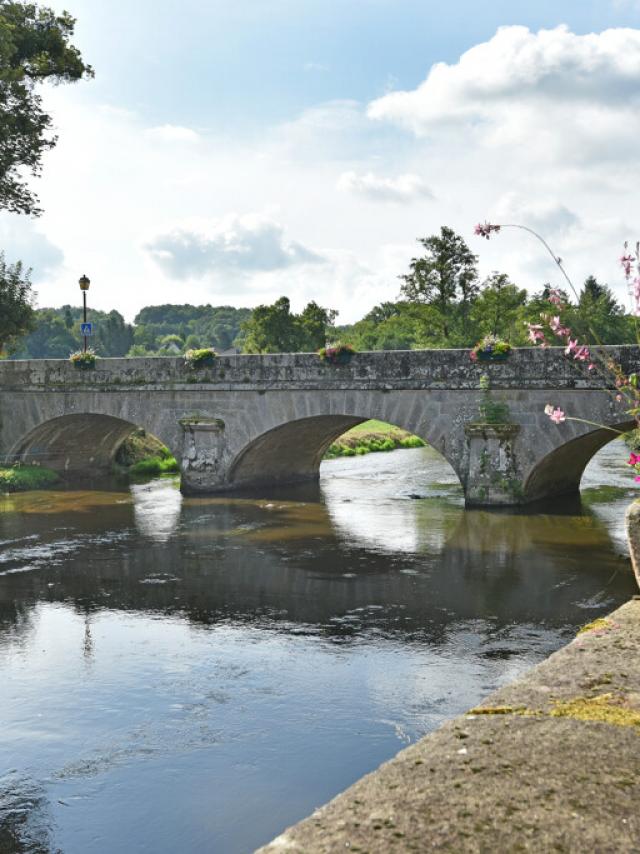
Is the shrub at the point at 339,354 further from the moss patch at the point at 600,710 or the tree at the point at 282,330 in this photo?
the tree at the point at 282,330

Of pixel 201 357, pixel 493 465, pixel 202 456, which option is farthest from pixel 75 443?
pixel 493 465

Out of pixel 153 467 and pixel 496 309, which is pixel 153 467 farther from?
pixel 496 309

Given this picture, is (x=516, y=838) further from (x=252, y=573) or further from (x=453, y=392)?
(x=453, y=392)

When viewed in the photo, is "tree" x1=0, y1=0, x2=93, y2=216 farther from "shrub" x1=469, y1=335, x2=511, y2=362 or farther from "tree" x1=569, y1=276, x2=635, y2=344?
"tree" x1=569, y1=276, x2=635, y2=344

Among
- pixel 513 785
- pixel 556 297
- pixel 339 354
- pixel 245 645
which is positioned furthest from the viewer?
pixel 339 354

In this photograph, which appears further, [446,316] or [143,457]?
[446,316]

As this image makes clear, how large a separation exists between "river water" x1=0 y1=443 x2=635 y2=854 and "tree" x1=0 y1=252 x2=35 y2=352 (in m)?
11.0

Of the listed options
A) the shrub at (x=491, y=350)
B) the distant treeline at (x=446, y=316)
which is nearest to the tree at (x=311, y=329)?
the distant treeline at (x=446, y=316)

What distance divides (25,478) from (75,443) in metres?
3.87

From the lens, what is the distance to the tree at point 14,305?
33906 mm

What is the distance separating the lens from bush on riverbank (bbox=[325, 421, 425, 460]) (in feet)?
135

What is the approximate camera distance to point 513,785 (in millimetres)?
4723

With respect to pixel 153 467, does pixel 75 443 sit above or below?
above

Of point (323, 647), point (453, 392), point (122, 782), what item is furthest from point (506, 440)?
point (122, 782)
